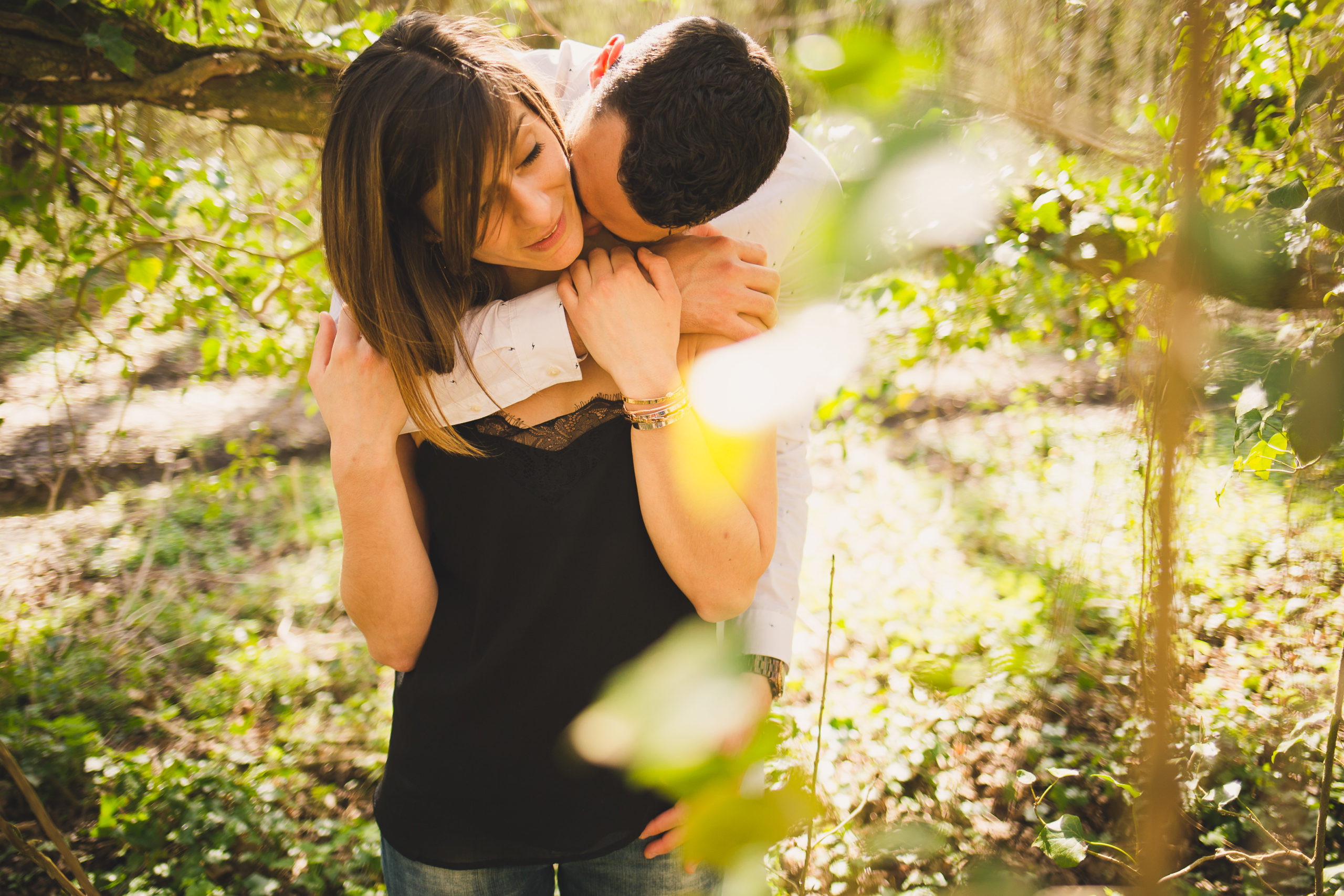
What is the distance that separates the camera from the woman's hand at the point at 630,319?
40.9 inches

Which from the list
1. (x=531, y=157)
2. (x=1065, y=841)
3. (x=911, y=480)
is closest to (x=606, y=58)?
(x=531, y=157)

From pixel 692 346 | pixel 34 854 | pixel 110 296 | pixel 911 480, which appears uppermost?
pixel 692 346

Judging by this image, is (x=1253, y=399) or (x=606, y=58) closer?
(x=1253, y=399)

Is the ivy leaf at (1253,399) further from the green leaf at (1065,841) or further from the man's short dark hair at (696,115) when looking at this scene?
the man's short dark hair at (696,115)

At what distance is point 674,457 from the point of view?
105cm

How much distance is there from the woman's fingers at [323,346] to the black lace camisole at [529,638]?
0.21 meters

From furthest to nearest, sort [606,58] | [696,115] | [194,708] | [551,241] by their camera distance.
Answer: [194,708]
[606,58]
[551,241]
[696,115]

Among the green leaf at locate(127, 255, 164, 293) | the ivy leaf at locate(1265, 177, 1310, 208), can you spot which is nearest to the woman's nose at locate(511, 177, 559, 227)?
the ivy leaf at locate(1265, 177, 1310, 208)

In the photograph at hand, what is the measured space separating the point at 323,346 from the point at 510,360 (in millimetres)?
340

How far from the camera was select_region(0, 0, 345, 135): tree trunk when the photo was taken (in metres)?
1.88

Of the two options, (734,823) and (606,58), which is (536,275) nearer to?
(606,58)

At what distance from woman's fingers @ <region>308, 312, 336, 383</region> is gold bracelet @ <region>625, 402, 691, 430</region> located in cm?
51

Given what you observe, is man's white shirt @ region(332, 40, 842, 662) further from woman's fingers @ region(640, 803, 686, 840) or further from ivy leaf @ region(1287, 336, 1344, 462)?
ivy leaf @ region(1287, 336, 1344, 462)

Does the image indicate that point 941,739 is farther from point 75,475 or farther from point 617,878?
point 75,475
